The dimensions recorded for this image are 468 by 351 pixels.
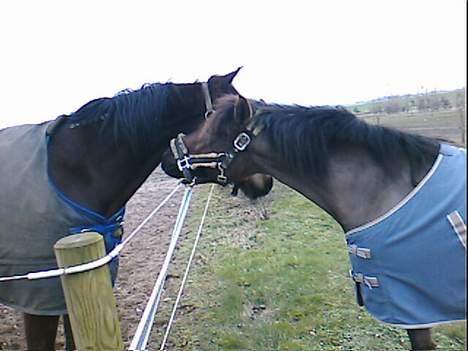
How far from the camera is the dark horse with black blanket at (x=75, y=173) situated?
2.03m

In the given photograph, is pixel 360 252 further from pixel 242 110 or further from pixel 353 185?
pixel 242 110

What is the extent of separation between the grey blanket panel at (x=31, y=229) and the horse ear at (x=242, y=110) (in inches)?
29.6

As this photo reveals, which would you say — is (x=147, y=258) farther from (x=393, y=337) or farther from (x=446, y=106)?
(x=446, y=106)

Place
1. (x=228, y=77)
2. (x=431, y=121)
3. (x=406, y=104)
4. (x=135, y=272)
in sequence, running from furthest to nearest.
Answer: (x=135, y=272), (x=406, y=104), (x=431, y=121), (x=228, y=77)

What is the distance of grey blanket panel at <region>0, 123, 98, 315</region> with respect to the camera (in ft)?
6.59

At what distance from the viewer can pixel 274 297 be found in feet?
11.3

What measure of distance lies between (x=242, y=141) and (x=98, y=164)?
645mm

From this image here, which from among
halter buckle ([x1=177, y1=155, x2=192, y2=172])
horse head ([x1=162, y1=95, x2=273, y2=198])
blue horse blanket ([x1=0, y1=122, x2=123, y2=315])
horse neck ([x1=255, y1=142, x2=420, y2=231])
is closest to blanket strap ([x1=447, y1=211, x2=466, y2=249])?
horse neck ([x1=255, y1=142, x2=420, y2=231])

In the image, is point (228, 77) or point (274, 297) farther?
point (274, 297)

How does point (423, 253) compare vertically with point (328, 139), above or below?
below

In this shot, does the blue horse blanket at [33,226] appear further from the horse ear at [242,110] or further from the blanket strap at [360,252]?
the blanket strap at [360,252]

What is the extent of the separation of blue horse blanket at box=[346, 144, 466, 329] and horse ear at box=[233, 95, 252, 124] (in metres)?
0.62

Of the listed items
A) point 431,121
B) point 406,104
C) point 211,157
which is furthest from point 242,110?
point 406,104

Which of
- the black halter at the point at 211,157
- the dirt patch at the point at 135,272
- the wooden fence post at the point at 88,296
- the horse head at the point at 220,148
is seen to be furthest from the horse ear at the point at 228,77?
the dirt patch at the point at 135,272
